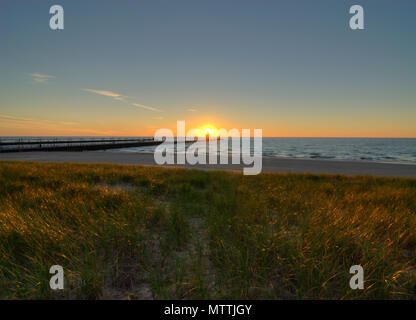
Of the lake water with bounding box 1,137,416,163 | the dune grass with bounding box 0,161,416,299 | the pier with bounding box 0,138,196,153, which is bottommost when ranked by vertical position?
the dune grass with bounding box 0,161,416,299

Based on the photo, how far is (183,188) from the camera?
20.9 feet

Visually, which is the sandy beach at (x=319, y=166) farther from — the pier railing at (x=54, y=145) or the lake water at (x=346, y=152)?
the pier railing at (x=54, y=145)

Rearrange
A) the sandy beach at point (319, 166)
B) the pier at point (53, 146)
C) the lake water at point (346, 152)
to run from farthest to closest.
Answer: the lake water at point (346, 152)
the pier at point (53, 146)
the sandy beach at point (319, 166)

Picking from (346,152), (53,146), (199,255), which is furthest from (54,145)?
(346,152)

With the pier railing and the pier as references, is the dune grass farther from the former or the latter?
the pier railing

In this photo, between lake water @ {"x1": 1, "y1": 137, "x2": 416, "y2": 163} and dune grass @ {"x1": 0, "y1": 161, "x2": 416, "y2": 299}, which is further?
lake water @ {"x1": 1, "y1": 137, "x2": 416, "y2": 163}

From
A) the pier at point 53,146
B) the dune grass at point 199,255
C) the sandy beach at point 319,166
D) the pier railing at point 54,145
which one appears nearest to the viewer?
the dune grass at point 199,255

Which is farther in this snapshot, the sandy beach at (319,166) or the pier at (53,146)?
the pier at (53,146)

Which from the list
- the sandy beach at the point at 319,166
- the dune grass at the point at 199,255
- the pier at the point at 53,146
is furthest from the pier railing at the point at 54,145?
the dune grass at the point at 199,255

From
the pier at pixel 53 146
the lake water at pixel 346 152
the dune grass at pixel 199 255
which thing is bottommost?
the dune grass at pixel 199 255

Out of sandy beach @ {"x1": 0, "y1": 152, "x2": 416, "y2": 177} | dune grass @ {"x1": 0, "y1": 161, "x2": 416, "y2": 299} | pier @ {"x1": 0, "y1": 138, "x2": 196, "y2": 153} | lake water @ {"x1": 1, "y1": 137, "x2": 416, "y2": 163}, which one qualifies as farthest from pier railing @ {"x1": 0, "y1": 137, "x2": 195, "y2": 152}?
dune grass @ {"x1": 0, "y1": 161, "x2": 416, "y2": 299}

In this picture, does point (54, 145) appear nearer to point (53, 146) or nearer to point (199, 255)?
point (53, 146)
